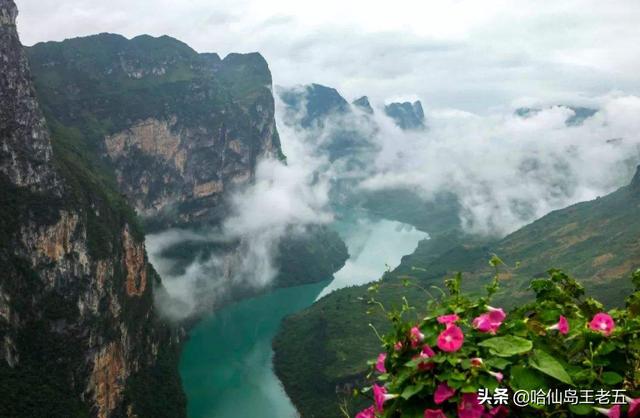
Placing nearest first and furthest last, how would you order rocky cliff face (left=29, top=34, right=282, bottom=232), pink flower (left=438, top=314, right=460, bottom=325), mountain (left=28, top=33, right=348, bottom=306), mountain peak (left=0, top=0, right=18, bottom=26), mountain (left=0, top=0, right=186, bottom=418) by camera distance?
pink flower (left=438, top=314, right=460, bottom=325) → mountain (left=0, top=0, right=186, bottom=418) → mountain peak (left=0, top=0, right=18, bottom=26) → mountain (left=28, top=33, right=348, bottom=306) → rocky cliff face (left=29, top=34, right=282, bottom=232)

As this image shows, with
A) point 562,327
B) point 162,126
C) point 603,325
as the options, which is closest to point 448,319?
point 562,327

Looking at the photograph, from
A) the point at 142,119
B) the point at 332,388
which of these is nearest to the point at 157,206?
the point at 142,119

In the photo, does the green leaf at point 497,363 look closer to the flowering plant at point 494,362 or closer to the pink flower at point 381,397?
the flowering plant at point 494,362

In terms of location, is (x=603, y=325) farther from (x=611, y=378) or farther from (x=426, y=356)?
(x=426, y=356)

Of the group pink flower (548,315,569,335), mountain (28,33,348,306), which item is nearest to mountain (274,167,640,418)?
mountain (28,33,348,306)

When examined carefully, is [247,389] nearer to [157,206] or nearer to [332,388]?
[332,388]

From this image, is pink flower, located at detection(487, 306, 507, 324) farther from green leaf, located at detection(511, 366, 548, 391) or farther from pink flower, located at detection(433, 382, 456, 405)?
pink flower, located at detection(433, 382, 456, 405)
